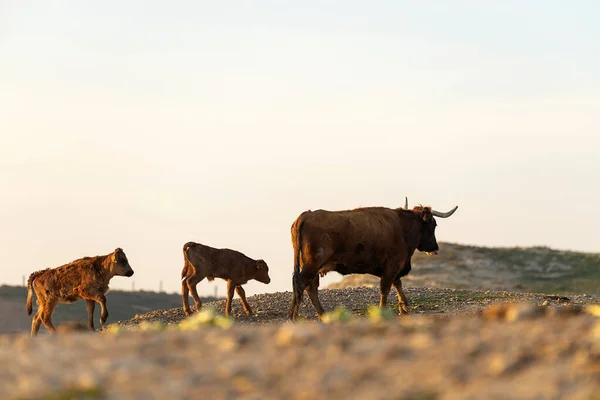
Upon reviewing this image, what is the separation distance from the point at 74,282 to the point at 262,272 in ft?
16.5

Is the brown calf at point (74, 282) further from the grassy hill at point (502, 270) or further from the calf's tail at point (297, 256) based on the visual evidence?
the grassy hill at point (502, 270)

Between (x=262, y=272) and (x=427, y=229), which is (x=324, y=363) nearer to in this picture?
(x=427, y=229)

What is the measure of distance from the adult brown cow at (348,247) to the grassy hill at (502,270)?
31842 millimetres

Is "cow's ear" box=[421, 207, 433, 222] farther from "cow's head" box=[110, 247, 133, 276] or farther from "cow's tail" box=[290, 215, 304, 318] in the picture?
"cow's head" box=[110, 247, 133, 276]

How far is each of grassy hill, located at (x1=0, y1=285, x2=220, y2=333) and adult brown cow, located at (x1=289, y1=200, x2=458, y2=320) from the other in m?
27.4

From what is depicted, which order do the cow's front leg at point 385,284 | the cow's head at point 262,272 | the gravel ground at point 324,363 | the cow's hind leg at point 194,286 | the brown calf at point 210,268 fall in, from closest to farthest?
the gravel ground at point 324,363 → the cow's front leg at point 385,284 → the cow's hind leg at point 194,286 → the brown calf at point 210,268 → the cow's head at point 262,272

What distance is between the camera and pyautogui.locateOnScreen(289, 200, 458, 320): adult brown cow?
20312 mm

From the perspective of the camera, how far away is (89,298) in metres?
24.1

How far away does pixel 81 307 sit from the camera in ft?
173

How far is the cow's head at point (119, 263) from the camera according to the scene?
79.7 feet

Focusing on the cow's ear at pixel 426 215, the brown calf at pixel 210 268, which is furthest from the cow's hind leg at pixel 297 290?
the brown calf at pixel 210 268

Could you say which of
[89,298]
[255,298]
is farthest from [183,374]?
[255,298]

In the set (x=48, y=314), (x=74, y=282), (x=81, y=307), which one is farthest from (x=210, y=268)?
(x=81, y=307)

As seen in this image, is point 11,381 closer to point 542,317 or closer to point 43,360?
point 43,360
